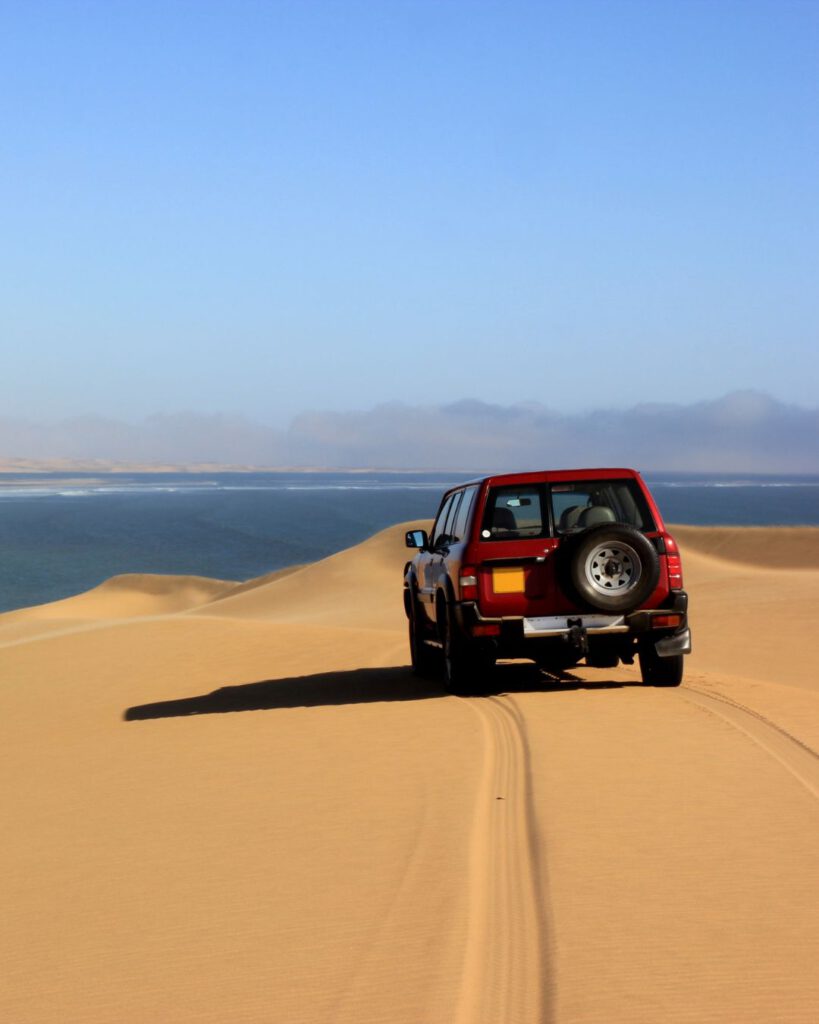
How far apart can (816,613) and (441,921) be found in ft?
58.7

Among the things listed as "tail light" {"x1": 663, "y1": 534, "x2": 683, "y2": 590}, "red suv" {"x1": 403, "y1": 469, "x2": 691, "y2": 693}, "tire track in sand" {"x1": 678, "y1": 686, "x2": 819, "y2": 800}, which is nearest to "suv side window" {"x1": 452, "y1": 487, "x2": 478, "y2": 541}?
"red suv" {"x1": 403, "y1": 469, "x2": 691, "y2": 693}

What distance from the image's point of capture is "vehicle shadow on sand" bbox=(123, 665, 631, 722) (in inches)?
483

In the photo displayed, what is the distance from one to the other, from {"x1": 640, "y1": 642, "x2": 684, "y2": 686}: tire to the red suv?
226mm

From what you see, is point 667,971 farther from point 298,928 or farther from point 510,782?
point 510,782

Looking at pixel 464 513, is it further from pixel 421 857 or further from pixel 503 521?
pixel 421 857

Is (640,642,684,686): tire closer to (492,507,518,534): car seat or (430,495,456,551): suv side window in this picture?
(492,507,518,534): car seat

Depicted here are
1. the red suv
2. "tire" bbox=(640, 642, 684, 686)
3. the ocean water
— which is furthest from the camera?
the ocean water

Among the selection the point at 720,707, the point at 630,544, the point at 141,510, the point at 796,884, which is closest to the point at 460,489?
the point at 630,544

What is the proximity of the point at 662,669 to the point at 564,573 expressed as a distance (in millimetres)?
1730

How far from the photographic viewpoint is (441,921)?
16.5 ft

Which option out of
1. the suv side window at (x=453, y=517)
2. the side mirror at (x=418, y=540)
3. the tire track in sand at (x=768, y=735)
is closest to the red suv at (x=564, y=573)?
the tire track in sand at (x=768, y=735)

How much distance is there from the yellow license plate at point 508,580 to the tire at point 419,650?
10.7 feet

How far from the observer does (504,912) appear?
16.8 ft

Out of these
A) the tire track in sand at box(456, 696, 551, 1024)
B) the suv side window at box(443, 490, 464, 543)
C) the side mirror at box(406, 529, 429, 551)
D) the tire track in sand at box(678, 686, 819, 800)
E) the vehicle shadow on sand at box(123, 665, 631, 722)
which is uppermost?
the suv side window at box(443, 490, 464, 543)
